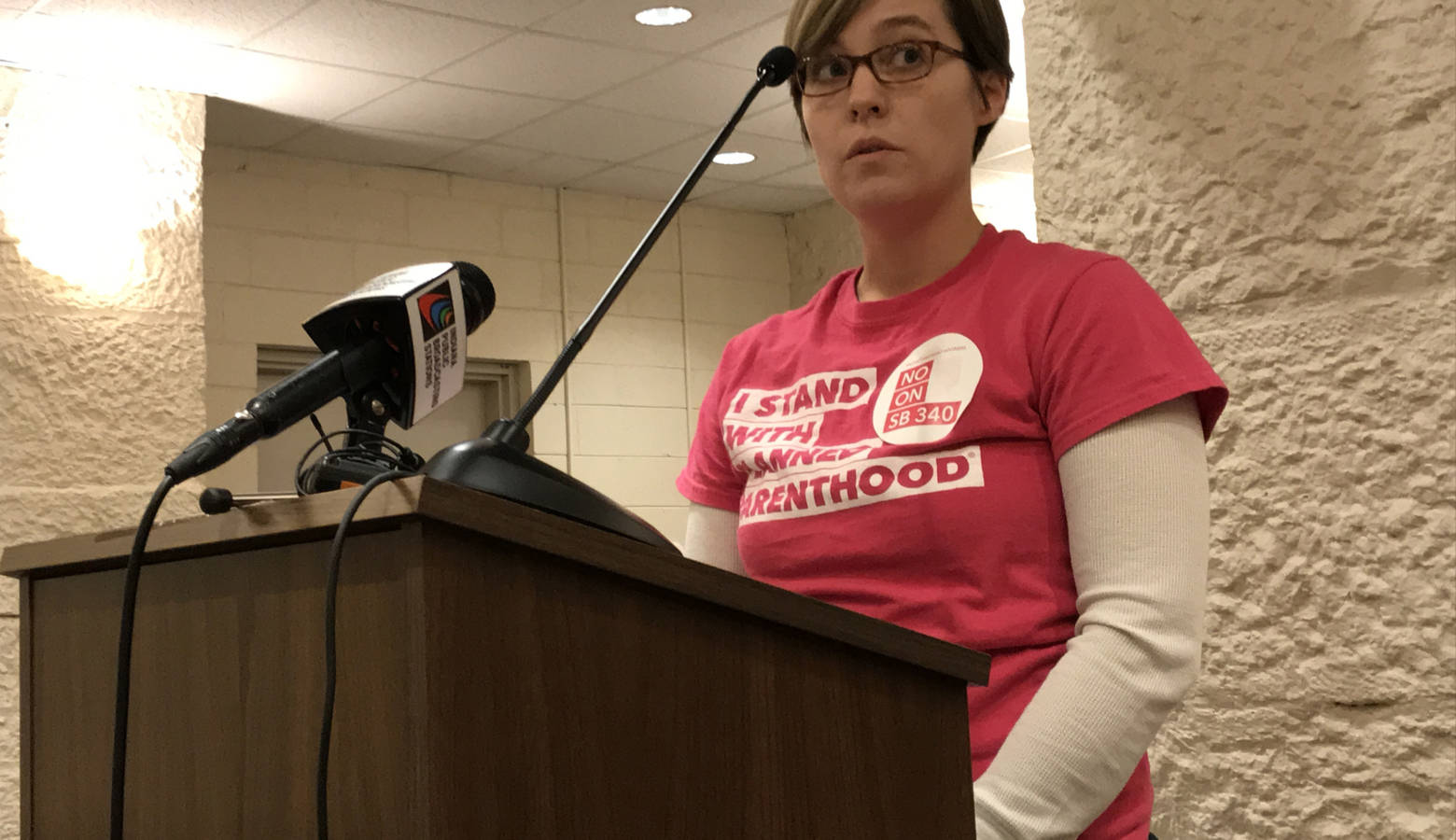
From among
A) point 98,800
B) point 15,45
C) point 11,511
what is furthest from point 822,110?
point 15,45

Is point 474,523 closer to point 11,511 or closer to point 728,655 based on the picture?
point 728,655

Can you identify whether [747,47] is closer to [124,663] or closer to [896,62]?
[896,62]

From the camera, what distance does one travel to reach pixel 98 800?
31.9 inches

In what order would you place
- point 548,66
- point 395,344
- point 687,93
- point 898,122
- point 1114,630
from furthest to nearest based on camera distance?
1. point 687,93
2. point 548,66
3. point 898,122
4. point 1114,630
5. point 395,344

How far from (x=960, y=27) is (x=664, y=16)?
10.9ft

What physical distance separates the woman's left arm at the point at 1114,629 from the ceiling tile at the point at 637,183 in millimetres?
5243

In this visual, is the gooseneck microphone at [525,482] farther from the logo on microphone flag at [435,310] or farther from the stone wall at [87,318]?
the stone wall at [87,318]

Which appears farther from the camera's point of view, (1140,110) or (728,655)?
(1140,110)

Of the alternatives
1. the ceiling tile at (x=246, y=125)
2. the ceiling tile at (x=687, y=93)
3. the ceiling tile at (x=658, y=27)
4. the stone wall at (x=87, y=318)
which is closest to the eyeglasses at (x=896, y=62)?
the ceiling tile at (x=658, y=27)

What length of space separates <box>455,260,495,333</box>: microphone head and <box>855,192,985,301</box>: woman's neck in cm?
40

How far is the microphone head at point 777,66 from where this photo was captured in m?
1.13

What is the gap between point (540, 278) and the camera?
6.32 meters

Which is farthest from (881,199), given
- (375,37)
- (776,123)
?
(776,123)

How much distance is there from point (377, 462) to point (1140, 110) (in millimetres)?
1031
